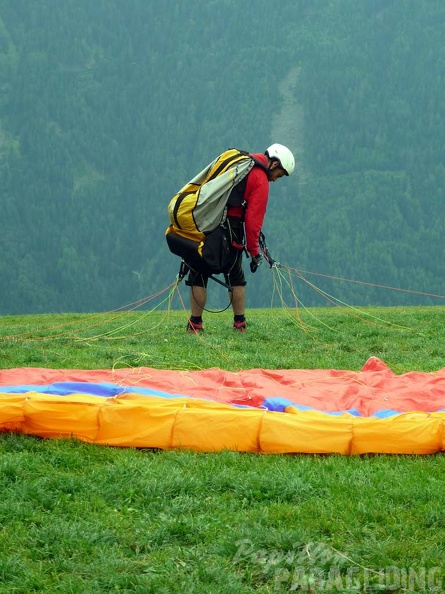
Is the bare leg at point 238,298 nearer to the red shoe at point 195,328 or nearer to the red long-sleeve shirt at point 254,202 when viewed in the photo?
the red shoe at point 195,328

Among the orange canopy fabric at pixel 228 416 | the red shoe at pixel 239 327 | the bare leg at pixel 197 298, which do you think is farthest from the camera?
the red shoe at pixel 239 327

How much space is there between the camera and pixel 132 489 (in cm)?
574

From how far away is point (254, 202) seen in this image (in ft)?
43.1

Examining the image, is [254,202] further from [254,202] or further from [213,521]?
[213,521]

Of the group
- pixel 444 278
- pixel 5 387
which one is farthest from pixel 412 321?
pixel 444 278

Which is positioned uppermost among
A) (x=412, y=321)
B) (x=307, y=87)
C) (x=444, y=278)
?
(x=307, y=87)

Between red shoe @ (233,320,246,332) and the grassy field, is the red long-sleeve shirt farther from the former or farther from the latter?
the grassy field

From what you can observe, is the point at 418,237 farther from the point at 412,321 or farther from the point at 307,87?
the point at 412,321

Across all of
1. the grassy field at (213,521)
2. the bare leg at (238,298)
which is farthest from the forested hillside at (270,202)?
the grassy field at (213,521)

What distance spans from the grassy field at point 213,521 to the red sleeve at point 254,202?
6771mm

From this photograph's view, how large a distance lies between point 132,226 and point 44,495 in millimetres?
182285

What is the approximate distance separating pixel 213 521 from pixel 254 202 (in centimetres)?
826

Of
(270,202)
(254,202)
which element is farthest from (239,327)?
(270,202)

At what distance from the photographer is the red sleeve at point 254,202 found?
42.9 ft
